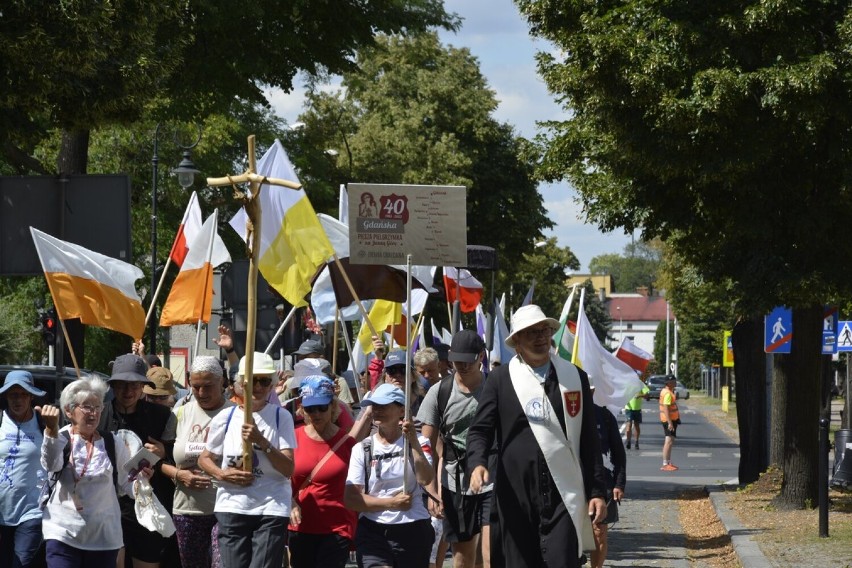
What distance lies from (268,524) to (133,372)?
146 centimetres

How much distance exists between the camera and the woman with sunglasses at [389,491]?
8.01 meters

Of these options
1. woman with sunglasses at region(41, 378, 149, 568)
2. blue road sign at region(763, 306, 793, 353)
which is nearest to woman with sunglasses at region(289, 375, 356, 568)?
woman with sunglasses at region(41, 378, 149, 568)

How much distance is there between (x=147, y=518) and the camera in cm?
818

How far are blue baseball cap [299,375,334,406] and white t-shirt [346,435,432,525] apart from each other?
1.07ft

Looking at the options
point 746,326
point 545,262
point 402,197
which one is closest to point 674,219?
point 746,326

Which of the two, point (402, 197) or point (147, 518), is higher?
point (402, 197)

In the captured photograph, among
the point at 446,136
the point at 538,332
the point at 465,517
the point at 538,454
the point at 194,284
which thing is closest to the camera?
the point at 538,454

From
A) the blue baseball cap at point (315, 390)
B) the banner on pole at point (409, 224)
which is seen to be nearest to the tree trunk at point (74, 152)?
the banner on pole at point (409, 224)

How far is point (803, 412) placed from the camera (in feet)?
58.6

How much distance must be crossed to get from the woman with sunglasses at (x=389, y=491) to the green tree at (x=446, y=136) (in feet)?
116

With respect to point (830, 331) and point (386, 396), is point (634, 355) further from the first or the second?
point (386, 396)

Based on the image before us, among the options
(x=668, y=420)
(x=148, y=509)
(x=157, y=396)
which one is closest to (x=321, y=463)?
(x=148, y=509)

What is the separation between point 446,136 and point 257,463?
3858cm

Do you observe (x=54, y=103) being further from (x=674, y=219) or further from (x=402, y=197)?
(x=674, y=219)
